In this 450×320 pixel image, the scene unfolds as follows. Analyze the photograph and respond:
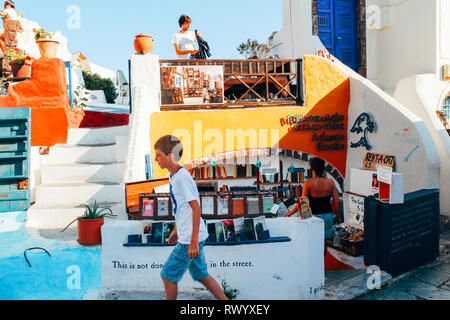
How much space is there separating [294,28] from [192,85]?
5.03m

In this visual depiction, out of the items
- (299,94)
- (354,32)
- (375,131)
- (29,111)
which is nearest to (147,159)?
(29,111)

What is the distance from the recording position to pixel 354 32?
12664 mm

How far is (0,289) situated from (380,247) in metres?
4.94

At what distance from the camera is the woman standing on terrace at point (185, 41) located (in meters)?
8.79

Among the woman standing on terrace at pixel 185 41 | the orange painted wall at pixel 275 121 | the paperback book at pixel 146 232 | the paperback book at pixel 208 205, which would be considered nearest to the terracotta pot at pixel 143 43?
the woman standing on terrace at pixel 185 41

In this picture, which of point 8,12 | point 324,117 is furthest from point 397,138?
point 8,12

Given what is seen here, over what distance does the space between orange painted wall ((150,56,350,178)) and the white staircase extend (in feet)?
3.05

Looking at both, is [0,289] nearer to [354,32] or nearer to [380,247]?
[380,247]

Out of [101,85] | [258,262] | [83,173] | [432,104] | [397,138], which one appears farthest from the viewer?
[101,85]

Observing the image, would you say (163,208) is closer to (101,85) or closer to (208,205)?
(208,205)

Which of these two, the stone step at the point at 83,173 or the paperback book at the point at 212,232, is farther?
the stone step at the point at 83,173

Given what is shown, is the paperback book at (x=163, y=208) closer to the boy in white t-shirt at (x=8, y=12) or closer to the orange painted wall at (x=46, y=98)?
the orange painted wall at (x=46, y=98)

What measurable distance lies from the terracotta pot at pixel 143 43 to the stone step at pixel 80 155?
213 cm

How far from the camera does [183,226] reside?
11.2 feet
